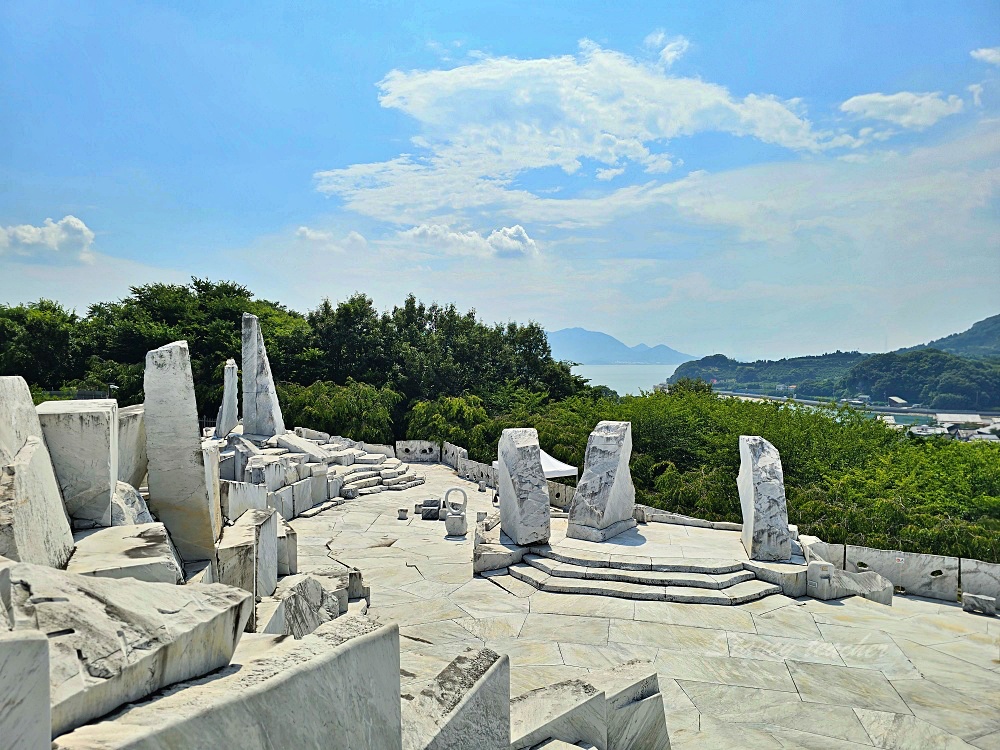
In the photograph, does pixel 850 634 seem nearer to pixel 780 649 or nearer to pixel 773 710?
pixel 780 649

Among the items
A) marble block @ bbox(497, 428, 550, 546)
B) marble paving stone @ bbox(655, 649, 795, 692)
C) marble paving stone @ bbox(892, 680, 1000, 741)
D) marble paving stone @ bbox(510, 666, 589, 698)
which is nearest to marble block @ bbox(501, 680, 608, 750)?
marble paving stone @ bbox(510, 666, 589, 698)

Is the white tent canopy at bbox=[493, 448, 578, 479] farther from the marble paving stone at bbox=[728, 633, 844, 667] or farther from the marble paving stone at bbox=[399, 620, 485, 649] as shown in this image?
the marble paving stone at bbox=[728, 633, 844, 667]

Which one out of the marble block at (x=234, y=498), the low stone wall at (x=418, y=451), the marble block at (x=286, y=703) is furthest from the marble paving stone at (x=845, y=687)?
the low stone wall at (x=418, y=451)

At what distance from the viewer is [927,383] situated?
7388 centimetres

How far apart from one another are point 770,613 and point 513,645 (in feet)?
10.4

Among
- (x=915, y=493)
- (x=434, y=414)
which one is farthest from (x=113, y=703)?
(x=434, y=414)

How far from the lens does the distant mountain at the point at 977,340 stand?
13938cm

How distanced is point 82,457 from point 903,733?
6273 millimetres

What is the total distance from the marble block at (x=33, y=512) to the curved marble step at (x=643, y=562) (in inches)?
251

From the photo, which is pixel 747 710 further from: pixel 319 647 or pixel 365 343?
pixel 365 343

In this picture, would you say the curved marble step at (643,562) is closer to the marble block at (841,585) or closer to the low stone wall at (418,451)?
the marble block at (841,585)

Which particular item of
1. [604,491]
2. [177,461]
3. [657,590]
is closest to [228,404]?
[604,491]

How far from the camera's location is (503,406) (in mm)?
26125

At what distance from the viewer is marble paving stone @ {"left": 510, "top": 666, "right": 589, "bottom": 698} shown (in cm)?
459
